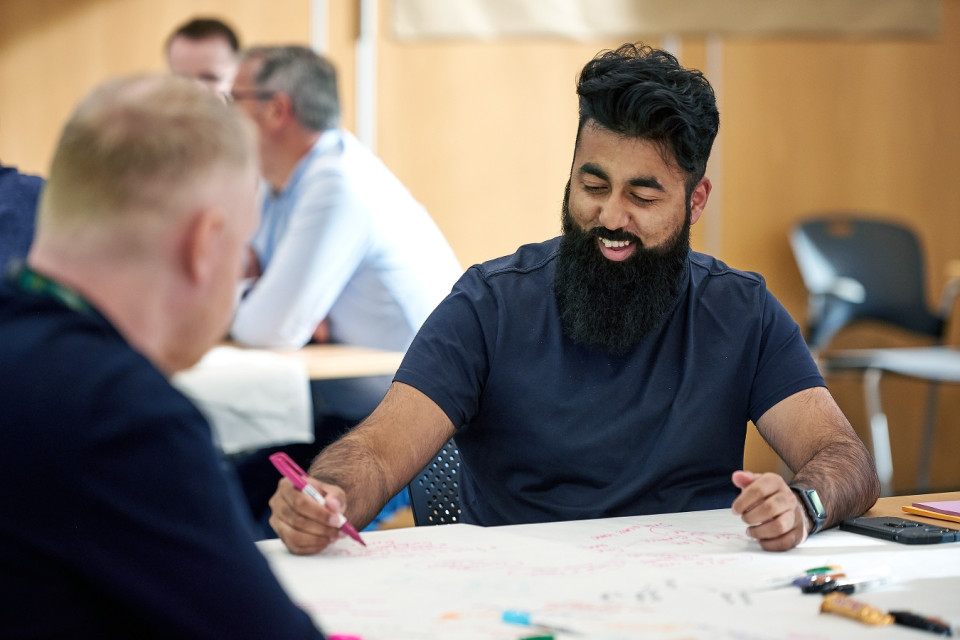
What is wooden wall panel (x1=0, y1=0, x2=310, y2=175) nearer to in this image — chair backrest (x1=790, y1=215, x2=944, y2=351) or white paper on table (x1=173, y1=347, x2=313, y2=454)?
white paper on table (x1=173, y1=347, x2=313, y2=454)

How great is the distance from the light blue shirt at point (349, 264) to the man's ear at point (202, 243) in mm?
2389

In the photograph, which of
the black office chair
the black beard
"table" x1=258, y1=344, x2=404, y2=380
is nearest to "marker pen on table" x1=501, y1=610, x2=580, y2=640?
the black beard

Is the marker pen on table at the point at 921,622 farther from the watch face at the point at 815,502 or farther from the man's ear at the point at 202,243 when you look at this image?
the man's ear at the point at 202,243

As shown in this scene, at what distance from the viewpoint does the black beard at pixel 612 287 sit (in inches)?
77.9

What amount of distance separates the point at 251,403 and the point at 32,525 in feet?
7.04

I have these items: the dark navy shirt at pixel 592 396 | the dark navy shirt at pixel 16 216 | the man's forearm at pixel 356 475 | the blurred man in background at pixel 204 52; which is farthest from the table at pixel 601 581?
the blurred man in background at pixel 204 52

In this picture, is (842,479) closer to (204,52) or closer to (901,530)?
(901,530)

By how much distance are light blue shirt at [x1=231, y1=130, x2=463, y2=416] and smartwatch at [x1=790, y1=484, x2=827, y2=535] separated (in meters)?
1.94

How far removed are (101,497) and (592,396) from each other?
1.22m

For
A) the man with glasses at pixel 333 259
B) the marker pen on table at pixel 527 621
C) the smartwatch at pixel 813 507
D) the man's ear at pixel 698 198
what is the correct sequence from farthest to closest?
the man with glasses at pixel 333 259, the man's ear at pixel 698 198, the smartwatch at pixel 813 507, the marker pen on table at pixel 527 621

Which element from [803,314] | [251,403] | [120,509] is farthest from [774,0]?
[120,509]

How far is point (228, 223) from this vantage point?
0.96 metres

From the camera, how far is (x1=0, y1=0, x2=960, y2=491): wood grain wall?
4.98 m

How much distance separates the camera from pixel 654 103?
6.64 ft
